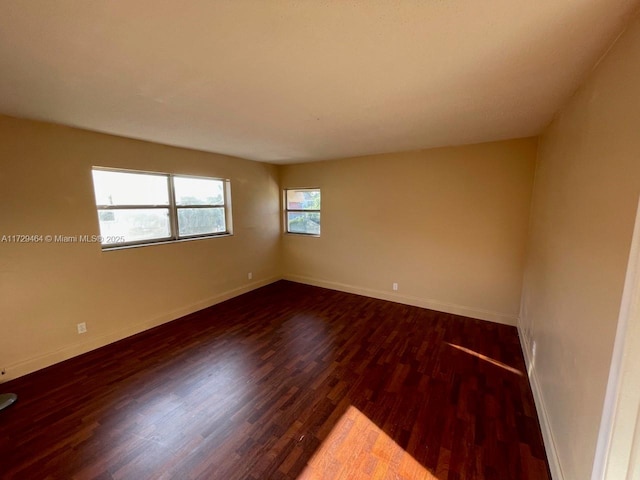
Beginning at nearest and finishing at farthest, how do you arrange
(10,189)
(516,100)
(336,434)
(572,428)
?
(572,428), (336,434), (516,100), (10,189)

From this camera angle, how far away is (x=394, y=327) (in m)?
3.36

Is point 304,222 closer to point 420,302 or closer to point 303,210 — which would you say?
point 303,210

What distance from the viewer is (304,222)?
516 centimetres

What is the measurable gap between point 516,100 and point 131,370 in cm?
407

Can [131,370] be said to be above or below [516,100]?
below

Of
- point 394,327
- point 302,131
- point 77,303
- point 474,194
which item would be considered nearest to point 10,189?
point 77,303

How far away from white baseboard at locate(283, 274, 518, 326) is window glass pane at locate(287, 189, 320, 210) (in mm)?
1427

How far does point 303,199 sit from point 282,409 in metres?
3.76

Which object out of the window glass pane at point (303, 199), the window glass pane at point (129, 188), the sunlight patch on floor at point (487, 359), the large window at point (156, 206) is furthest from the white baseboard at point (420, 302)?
the window glass pane at point (129, 188)

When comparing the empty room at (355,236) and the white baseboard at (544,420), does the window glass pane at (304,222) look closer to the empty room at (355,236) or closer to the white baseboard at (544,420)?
the empty room at (355,236)

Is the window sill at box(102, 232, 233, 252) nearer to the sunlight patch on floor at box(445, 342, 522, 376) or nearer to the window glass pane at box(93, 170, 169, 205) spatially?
the window glass pane at box(93, 170, 169, 205)

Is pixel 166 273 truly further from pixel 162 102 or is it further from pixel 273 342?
pixel 162 102

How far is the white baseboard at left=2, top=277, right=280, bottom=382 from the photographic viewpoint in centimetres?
242

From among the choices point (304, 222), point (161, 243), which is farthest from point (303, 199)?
point (161, 243)
